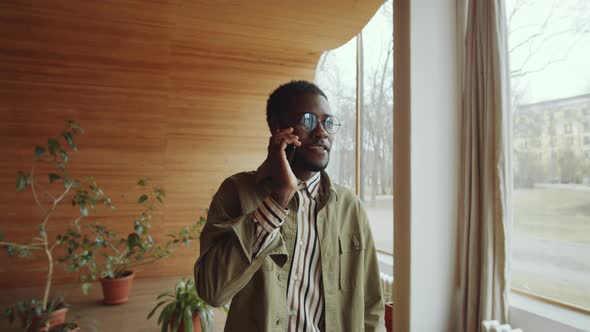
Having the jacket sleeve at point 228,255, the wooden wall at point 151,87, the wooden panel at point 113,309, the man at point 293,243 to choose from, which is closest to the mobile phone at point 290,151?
the man at point 293,243

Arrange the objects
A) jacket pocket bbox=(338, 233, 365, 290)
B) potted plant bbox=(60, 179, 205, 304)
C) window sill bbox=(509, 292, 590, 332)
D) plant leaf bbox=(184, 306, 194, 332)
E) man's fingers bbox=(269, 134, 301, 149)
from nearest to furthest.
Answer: man's fingers bbox=(269, 134, 301, 149), jacket pocket bbox=(338, 233, 365, 290), window sill bbox=(509, 292, 590, 332), plant leaf bbox=(184, 306, 194, 332), potted plant bbox=(60, 179, 205, 304)

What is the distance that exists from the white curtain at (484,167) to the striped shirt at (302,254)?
1.54 m

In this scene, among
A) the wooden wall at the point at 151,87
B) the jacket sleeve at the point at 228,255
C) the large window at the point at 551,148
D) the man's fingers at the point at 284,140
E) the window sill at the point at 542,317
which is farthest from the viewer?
the wooden wall at the point at 151,87

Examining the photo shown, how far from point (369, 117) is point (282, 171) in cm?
332

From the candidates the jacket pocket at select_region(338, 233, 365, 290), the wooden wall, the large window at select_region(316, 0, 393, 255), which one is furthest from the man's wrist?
the large window at select_region(316, 0, 393, 255)

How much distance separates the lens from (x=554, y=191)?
2217mm

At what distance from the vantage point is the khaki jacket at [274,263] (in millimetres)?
1065

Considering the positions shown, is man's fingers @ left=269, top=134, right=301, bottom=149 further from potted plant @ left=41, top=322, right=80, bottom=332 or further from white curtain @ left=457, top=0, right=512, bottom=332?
potted plant @ left=41, top=322, right=80, bottom=332

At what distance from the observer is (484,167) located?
230cm

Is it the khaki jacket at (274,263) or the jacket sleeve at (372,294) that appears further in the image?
the jacket sleeve at (372,294)

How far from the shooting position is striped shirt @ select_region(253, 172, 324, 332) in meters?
1.09

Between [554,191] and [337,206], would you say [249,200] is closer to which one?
[337,206]

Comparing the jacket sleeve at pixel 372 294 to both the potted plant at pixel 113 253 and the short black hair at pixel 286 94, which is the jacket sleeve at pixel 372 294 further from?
the potted plant at pixel 113 253

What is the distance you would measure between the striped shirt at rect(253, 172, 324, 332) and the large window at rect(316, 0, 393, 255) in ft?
9.02
